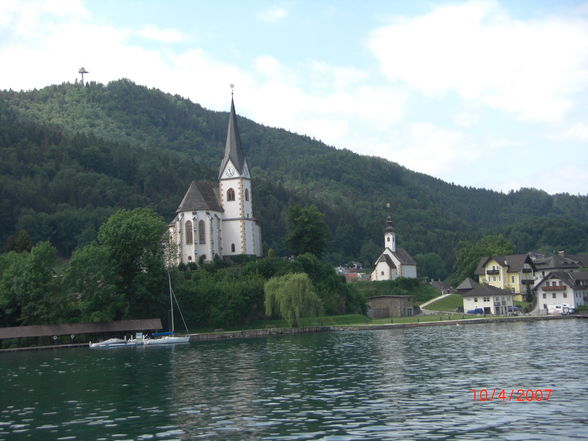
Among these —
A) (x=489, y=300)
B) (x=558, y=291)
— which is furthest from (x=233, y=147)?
(x=558, y=291)

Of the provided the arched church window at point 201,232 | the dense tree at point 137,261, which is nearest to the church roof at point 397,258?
the arched church window at point 201,232

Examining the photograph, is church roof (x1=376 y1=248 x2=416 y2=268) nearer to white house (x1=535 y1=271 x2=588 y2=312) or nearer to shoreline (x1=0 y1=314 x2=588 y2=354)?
white house (x1=535 y1=271 x2=588 y2=312)

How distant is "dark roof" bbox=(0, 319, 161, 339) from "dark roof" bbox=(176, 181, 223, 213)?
23.2m

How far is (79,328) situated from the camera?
83062 mm

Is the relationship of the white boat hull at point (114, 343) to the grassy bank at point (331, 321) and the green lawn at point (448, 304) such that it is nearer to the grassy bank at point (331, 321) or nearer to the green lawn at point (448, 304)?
the grassy bank at point (331, 321)

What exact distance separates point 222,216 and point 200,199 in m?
4.65

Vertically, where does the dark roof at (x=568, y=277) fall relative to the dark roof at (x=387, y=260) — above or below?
below

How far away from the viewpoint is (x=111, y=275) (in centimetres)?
8519

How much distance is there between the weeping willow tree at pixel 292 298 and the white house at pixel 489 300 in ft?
97.2

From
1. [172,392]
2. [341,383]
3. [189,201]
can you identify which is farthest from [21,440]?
[189,201]

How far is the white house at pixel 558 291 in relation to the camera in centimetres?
10725

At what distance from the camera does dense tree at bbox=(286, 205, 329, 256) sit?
114 metres

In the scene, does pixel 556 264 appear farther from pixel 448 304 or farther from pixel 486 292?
pixel 486 292
